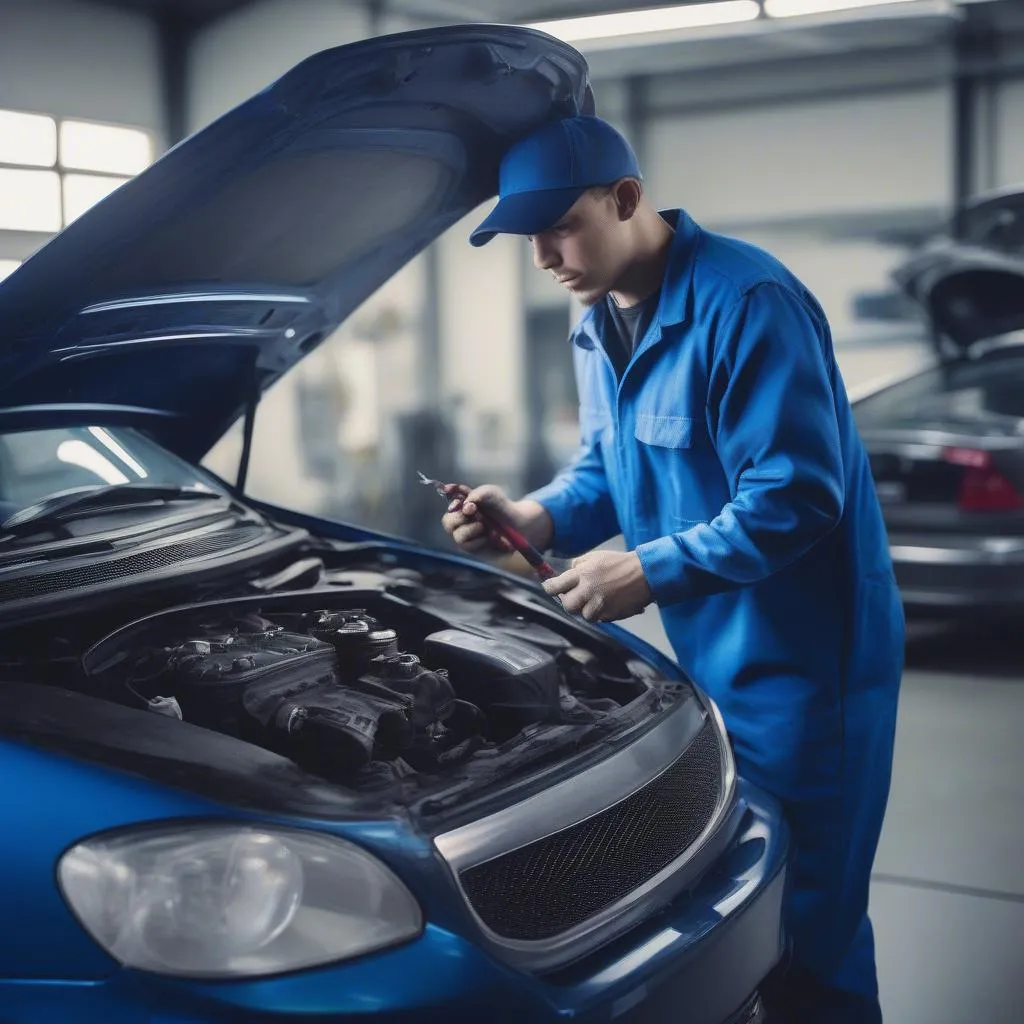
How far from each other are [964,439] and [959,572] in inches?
17.9

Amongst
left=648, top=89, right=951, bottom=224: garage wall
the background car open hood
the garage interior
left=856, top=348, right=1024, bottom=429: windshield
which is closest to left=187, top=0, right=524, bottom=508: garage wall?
the garage interior

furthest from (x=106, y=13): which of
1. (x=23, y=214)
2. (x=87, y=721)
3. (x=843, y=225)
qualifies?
(x=87, y=721)

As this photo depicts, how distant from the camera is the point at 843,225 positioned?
33.8 feet

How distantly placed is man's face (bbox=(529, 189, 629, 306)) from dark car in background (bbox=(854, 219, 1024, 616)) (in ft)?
8.20

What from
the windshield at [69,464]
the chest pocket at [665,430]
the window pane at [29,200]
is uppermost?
the window pane at [29,200]

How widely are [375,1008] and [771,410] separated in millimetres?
950

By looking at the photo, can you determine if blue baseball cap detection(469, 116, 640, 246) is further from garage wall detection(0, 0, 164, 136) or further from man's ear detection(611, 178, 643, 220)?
garage wall detection(0, 0, 164, 136)

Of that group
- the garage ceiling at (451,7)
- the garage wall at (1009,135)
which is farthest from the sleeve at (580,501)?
the garage wall at (1009,135)

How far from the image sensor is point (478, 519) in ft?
6.79

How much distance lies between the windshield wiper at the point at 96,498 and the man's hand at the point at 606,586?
2.51 feet

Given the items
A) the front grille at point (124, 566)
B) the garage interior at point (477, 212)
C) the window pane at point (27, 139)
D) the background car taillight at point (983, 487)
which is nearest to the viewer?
the front grille at point (124, 566)

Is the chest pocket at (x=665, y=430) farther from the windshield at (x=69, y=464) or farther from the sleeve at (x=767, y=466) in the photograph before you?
the windshield at (x=69, y=464)

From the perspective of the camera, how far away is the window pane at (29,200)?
25.8ft

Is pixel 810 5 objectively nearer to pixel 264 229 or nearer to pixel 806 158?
pixel 806 158
